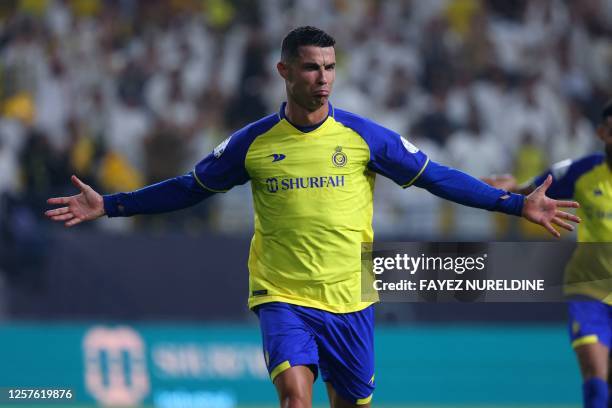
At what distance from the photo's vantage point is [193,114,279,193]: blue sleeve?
6.34 meters

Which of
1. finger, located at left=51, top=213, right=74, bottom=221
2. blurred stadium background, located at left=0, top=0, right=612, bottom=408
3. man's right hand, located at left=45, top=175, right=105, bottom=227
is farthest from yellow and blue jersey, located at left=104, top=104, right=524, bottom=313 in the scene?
blurred stadium background, located at left=0, top=0, right=612, bottom=408

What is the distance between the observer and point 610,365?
8.10 meters

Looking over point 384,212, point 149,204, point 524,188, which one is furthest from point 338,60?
point 149,204

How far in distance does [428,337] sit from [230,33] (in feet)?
18.5

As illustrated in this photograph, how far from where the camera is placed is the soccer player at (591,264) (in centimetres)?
793

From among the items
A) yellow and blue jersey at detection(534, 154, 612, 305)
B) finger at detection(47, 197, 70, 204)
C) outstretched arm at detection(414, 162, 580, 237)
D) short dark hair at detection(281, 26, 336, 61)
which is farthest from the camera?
yellow and blue jersey at detection(534, 154, 612, 305)

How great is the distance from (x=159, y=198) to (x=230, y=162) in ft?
1.57

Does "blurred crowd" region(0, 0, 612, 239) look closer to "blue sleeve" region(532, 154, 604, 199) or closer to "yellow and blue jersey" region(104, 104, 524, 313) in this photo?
"blue sleeve" region(532, 154, 604, 199)

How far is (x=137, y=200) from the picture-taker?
654cm

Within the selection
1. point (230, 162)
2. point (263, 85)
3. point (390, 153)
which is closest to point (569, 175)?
point (390, 153)

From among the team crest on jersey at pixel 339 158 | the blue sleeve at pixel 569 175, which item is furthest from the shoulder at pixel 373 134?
the blue sleeve at pixel 569 175

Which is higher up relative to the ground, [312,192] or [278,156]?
[278,156]

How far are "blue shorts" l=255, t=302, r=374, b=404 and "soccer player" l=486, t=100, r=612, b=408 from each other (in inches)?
80.1

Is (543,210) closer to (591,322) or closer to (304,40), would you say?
(304,40)
